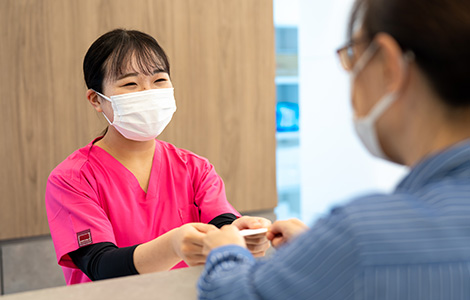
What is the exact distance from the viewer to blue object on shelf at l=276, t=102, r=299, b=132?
3.93 metres

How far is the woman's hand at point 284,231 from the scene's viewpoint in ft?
3.20

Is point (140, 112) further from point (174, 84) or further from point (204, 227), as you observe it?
point (174, 84)

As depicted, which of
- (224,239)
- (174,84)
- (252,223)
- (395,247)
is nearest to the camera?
(395,247)

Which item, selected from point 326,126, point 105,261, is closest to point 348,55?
point 105,261

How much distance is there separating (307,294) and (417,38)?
32cm

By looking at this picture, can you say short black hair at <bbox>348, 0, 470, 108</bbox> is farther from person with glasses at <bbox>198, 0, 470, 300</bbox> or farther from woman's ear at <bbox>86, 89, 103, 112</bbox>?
woman's ear at <bbox>86, 89, 103, 112</bbox>

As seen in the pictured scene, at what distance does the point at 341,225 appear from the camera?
1.79ft

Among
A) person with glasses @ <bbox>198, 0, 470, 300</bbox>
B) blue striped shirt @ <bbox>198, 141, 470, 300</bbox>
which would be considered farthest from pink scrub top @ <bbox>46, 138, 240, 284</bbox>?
blue striped shirt @ <bbox>198, 141, 470, 300</bbox>

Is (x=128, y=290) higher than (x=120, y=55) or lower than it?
lower

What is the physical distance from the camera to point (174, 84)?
227cm

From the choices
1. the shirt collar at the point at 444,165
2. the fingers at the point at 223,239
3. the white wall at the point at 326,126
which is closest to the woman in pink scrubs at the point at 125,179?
the fingers at the point at 223,239

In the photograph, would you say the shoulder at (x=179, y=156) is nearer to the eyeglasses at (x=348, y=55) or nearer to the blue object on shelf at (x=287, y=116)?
the eyeglasses at (x=348, y=55)

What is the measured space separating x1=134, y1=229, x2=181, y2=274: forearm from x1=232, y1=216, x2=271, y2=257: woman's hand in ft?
0.55

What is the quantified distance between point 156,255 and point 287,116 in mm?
2927
